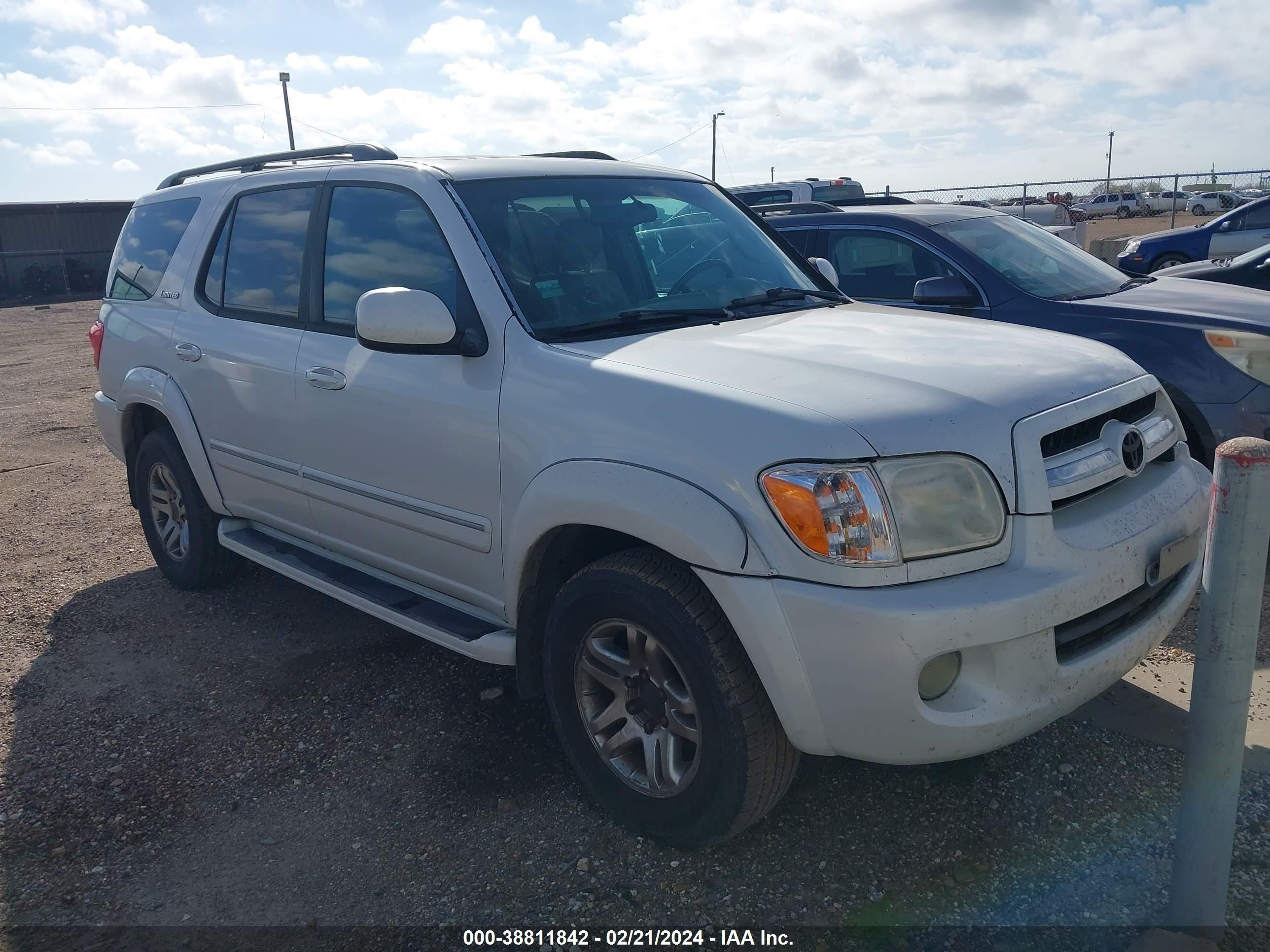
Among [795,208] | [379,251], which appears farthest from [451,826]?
[795,208]

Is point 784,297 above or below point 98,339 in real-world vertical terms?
above

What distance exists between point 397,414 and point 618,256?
0.95 m

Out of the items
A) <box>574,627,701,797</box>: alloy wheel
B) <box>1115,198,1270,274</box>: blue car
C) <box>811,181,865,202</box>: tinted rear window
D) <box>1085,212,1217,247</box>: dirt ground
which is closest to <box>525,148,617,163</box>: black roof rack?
<box>574,627,701,797</box>: alloy wheel

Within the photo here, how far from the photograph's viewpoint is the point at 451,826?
123 inches

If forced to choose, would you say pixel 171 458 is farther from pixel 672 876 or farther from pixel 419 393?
pixel 672 876

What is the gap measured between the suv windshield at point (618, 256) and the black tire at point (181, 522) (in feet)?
7.58

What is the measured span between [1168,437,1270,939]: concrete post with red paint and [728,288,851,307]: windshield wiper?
1.78 meters

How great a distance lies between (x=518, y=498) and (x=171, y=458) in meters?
2.67

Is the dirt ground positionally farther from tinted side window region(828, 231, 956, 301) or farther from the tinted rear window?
tinted side window region(828, 231, 956, 301)

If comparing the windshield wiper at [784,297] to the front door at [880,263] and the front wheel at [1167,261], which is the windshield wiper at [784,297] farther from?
the front wheel at [1167,261]

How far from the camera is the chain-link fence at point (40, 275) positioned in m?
27.6

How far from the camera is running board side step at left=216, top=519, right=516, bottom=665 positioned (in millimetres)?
3275

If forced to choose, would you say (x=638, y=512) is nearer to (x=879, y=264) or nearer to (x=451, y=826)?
(x=451, y=826)

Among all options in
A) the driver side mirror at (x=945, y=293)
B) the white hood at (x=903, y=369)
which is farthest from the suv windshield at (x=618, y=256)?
the driver side mirror at (x=945, y=293)
